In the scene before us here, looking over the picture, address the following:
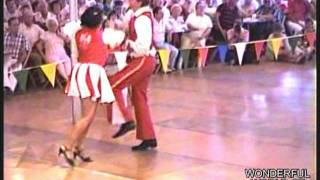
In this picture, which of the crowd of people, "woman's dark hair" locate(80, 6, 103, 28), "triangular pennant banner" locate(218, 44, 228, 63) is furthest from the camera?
"triangular pennant banner" locate(218, 44, 228, 63)

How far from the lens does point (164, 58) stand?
10.9 meters

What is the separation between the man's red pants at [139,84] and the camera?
6.20m

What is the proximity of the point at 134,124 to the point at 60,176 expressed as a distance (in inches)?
49.9

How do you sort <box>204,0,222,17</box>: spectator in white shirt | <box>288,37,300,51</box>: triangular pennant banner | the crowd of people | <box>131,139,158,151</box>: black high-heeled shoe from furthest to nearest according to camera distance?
1. <box>288,37,300,51</box>: triangular pennant banner
2. <box>204,0,222,17</box>: spectator in white shirt
3. the crowd of people
4. <box>131,139,158,151</box>: black high-heeled shoe

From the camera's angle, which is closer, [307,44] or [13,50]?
[13,50]

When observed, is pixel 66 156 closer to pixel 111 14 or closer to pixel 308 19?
pixel 111 14

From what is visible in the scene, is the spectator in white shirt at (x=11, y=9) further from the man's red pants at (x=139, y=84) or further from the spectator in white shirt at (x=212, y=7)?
the spectator in white shirt at (x=212, y=7)

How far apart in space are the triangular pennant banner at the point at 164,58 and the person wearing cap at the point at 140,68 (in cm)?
431

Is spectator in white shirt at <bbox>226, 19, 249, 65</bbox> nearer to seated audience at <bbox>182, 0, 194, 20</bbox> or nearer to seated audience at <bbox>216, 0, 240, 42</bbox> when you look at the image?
seated audience at <bbox>216, 0, 240, 42</bbox>

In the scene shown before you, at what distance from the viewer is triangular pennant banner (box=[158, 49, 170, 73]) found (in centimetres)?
1078

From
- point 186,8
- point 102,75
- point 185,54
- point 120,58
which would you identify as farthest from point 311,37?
point 102,75

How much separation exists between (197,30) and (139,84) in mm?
5106

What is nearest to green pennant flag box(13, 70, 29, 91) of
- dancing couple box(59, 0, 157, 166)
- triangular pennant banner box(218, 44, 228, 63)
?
dancing couple box(59, 0, 157, 166)

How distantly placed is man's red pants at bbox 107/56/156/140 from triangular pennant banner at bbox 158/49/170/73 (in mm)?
4311
